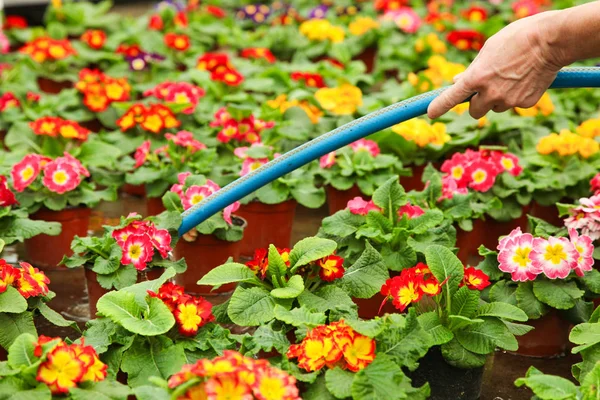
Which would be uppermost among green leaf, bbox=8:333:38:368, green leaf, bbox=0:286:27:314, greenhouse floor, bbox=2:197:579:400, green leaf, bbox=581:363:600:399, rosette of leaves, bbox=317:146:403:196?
green leaf, bbox=581:363:600:399

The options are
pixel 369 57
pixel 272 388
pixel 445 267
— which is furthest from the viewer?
pixel 369 57

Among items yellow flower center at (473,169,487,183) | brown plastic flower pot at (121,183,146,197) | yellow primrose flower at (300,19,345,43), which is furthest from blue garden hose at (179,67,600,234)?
yellow primrose flower at (300,19,345,43)

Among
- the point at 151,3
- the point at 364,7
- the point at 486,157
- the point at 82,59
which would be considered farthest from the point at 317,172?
the point at 151,3

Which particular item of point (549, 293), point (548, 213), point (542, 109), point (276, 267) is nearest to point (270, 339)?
point (276, 267)

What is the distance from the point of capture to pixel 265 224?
359 cm

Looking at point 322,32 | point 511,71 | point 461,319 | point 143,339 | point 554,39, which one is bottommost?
point 322,32

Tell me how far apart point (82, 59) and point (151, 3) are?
13.4 ft

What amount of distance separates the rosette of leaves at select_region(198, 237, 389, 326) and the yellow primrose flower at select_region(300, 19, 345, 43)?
141 inches

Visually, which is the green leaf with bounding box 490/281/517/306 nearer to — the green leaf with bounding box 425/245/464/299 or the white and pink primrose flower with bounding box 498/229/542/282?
the white and pink primrose flower with bounding box 498/229/542/282

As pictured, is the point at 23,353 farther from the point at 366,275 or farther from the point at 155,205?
the point at 155,205

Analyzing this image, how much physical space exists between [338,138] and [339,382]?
2.79ft

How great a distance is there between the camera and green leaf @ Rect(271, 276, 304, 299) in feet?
8.09

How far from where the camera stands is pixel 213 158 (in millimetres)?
3811

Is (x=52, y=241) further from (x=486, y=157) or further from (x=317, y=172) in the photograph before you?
(x=486, y=157)
